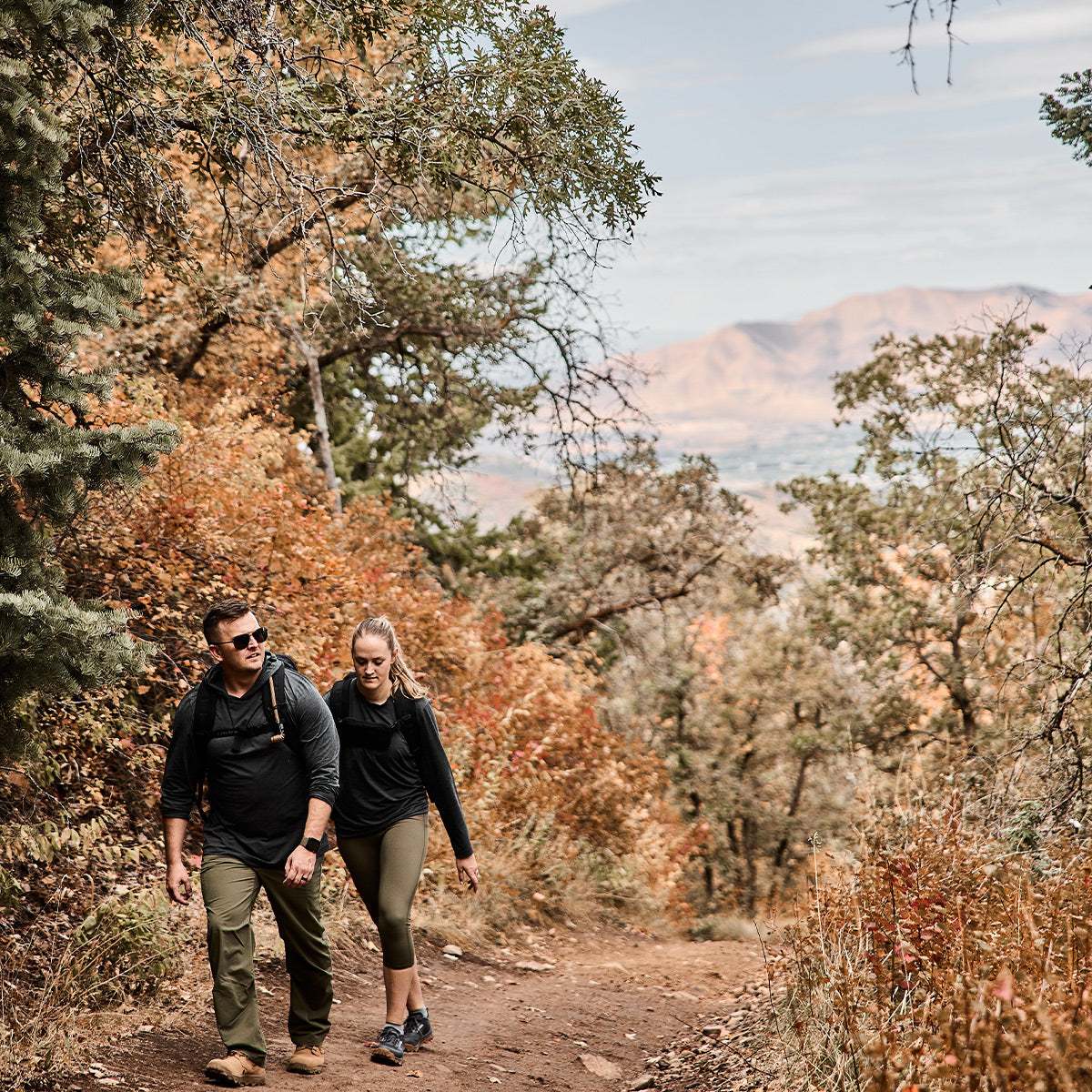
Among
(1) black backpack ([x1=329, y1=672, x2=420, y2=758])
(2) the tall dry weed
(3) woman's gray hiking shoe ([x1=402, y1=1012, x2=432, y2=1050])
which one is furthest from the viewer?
(3) woman's gray hiking shoe ([x1=402, y1=1012, x2=432, y2=1050])

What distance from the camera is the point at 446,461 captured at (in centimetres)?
1555

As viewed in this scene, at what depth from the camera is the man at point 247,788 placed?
4.42 meters

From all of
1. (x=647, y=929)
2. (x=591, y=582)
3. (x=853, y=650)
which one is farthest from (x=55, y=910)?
(x=853, y=650)

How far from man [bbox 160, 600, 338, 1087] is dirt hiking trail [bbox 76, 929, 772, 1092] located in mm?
510

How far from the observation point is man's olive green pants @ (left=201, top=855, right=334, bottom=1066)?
4.36 metres

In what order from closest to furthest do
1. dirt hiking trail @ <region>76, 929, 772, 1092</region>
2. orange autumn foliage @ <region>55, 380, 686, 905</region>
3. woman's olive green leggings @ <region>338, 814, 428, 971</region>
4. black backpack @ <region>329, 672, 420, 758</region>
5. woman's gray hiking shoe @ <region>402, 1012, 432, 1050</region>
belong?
dirt hiking trail @ <region>76, 929, 772, 1092</region>, woman's olive green leggings @ <region>338, 814, 428, 971</region>, black backpack @ <region>329, 672, 420, 758</region>, woman's gray hiking shoe @ <region>402, 1012, 432, 1050</region>, orange autumn foliage @ <region>55, 380, 686, 905</region>

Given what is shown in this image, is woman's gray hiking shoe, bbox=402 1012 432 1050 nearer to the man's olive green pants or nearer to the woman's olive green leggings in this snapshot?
the woman's olive green leggings

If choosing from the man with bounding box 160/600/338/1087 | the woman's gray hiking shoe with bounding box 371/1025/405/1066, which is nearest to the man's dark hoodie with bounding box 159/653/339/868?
the man with bounding box 160/600/338/1087

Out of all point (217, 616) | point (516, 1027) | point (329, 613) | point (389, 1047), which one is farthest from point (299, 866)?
Answer: point (329, 613)

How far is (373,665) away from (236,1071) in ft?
5.86

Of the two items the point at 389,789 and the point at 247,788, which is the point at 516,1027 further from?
the point at 247,788

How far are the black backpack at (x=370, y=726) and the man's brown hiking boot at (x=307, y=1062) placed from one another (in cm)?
136

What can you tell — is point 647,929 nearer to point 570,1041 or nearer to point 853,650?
point 570,1041

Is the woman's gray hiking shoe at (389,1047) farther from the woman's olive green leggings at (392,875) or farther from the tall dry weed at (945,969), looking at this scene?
the tall dry weed at (945,969)
